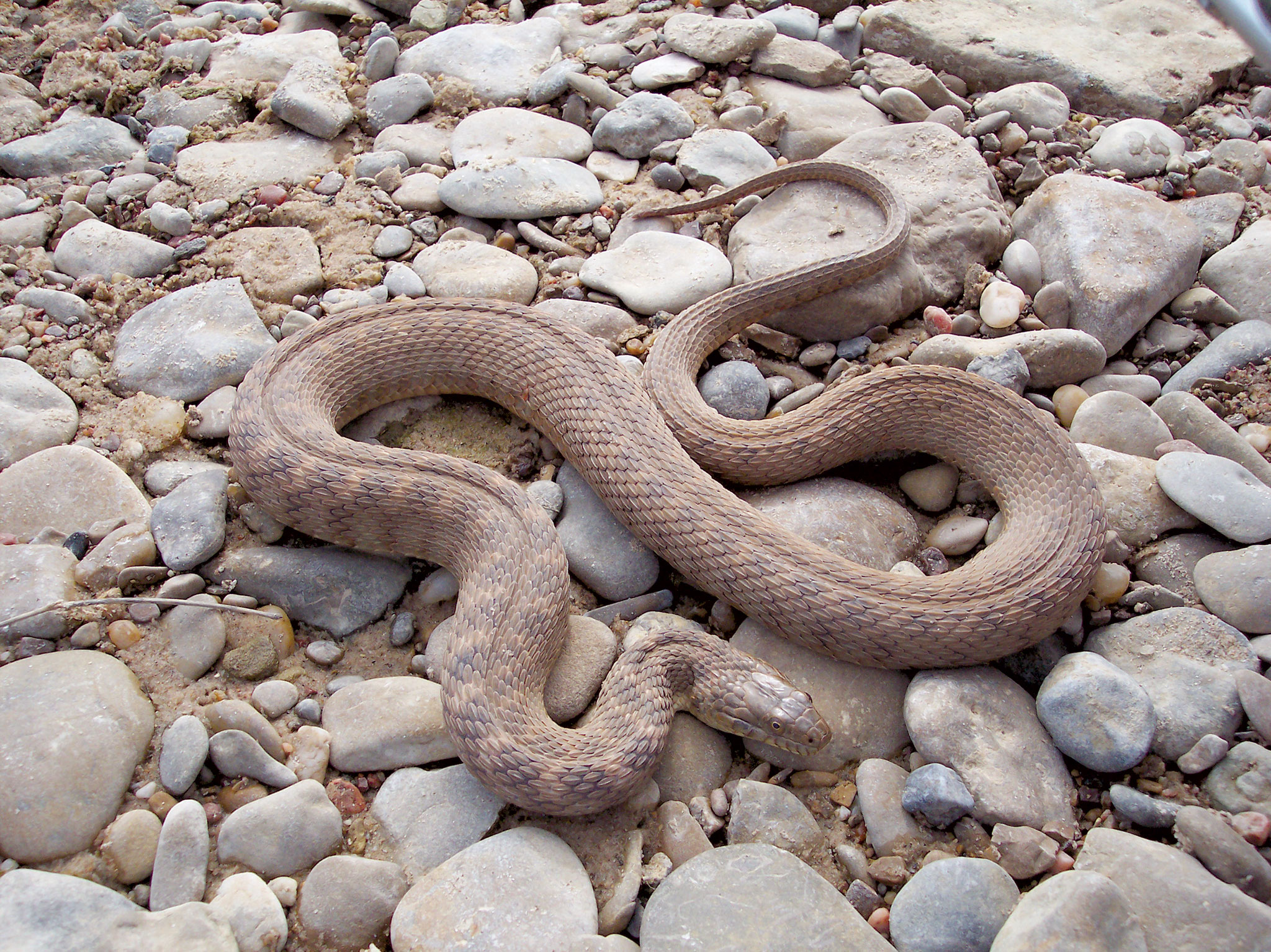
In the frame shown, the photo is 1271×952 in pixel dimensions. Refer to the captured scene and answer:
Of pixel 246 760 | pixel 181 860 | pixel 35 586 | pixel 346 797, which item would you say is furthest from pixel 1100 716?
pixel 35 586

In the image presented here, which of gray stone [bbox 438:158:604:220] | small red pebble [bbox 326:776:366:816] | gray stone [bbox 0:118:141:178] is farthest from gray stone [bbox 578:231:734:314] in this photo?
gray stone [bbox 0:118:141:178]

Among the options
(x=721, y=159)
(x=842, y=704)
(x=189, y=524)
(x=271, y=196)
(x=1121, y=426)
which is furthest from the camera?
(x=721, y=159)

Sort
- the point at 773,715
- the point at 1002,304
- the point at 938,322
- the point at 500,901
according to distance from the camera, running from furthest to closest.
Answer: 1. the point at 938,322
2. the point at 1002,304
3. the point at 773,715
4. the point at 500,901

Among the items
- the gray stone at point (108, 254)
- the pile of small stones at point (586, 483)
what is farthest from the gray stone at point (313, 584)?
the gray stone at point (108, 254)

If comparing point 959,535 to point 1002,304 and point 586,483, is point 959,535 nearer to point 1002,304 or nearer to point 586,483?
point 1002,304

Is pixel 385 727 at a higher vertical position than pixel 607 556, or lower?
lower

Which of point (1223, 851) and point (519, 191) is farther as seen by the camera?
point (519, 191)
